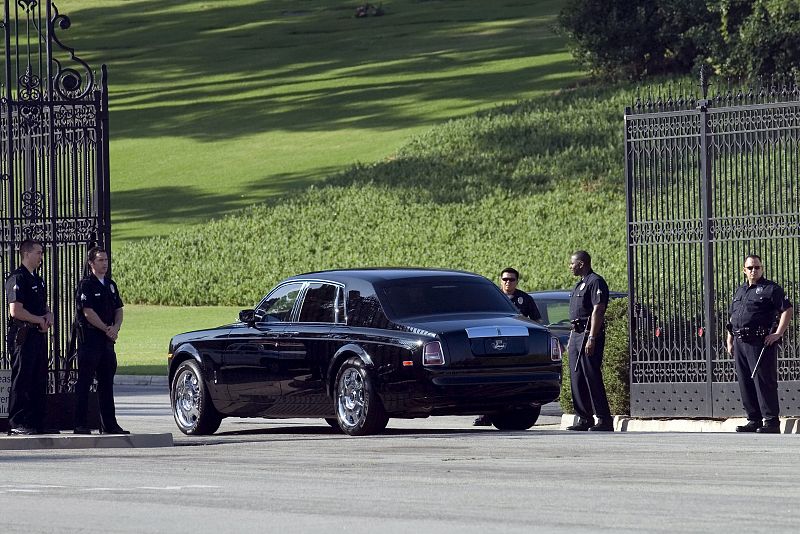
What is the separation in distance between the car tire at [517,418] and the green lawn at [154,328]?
1380 cm

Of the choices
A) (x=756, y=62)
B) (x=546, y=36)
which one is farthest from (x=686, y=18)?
(x=546, y=36)

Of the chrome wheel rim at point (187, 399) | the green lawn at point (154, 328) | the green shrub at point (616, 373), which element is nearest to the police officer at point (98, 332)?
the chrome wheel rim at point (187, 399)

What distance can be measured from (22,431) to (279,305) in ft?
9.81

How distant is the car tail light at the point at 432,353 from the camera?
1681cm

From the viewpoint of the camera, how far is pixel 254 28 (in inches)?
4392

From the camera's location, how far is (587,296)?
60.2ft

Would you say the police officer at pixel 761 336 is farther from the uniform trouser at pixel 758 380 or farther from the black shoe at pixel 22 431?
the black shoe at pixel 22 431

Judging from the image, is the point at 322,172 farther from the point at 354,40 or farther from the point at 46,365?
the point at 46,365

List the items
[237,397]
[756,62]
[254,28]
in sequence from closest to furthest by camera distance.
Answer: [237,397], [756,62], [254,28]

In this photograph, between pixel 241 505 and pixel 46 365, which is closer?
pixel 241 505

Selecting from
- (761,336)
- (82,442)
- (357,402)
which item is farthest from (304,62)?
(82,442)

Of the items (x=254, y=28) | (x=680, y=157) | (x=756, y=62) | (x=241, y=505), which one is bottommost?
(x=241, y=505)

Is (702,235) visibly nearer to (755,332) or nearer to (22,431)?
(755,332)

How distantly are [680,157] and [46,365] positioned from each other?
7.20 meters
